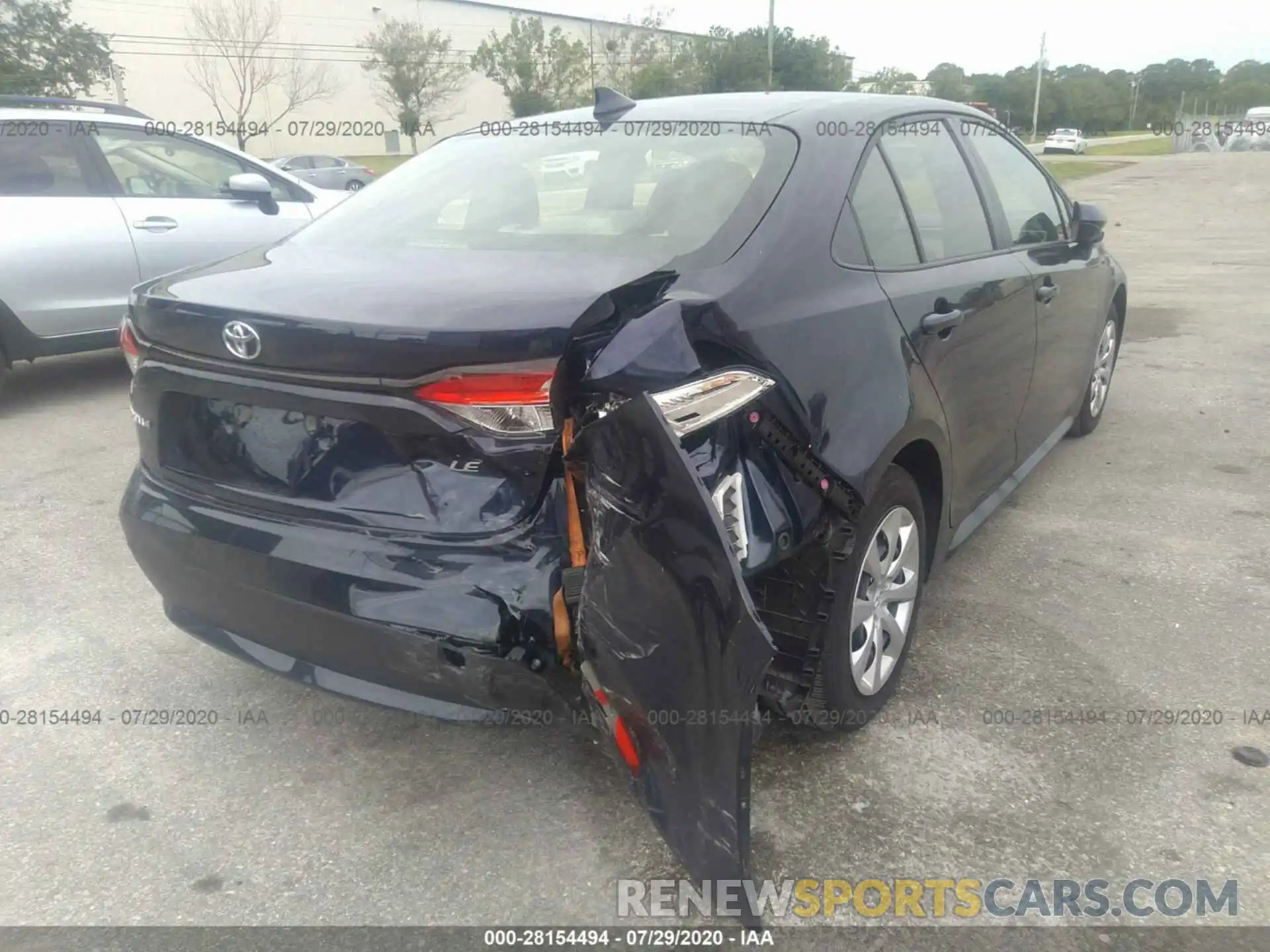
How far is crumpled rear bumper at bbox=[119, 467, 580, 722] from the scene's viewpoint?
2.08m

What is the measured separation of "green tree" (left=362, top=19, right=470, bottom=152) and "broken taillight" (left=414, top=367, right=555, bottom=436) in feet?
167

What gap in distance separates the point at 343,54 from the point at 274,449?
65009 mm

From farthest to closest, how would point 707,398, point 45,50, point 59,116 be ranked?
point 45,50 → point 59,116 → point 707,398

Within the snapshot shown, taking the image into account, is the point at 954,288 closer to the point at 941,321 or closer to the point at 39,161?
the point at 941,321

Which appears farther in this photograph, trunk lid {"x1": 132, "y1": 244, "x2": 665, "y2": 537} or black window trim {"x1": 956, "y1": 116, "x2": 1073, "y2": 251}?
black window trim {"x1": 956, "y1": 116, "x2": 1073, "y2": 251}

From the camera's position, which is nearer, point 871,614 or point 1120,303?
point 871,614

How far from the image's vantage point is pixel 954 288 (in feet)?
9.71

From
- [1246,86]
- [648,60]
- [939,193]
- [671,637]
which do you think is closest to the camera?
[671,637]

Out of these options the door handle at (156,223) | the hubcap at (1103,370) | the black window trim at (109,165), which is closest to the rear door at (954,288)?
the hubcap at (1103,370)

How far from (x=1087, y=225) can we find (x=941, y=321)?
1.99 meters

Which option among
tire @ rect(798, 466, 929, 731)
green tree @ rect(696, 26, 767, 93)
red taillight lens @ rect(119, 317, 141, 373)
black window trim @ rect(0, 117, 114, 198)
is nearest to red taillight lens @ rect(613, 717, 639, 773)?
tire @ rect(798, 466, 929, 731)

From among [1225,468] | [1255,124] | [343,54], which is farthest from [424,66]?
[1225,468]

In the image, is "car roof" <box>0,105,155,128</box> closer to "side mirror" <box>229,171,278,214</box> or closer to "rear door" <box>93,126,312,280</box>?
"rear door" <box>93,126,312,280</box>

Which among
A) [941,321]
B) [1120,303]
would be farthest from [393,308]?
[1120,303]
